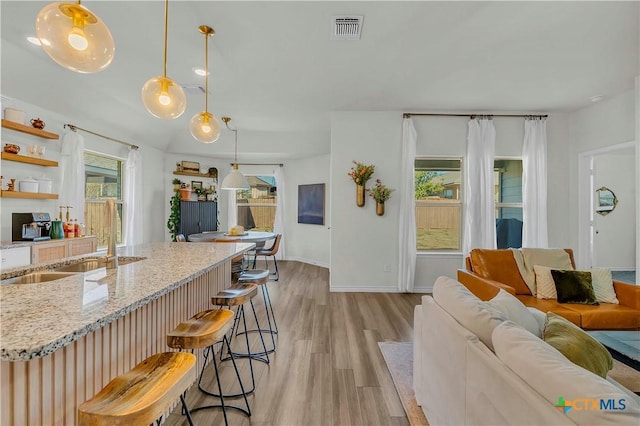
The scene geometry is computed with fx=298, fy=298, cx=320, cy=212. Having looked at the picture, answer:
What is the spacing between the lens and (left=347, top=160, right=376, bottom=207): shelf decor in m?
4.59

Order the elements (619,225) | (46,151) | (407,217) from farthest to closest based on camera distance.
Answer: (619,225) → (407,217) → (46,151)

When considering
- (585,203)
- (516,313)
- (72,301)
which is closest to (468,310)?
(516,313)

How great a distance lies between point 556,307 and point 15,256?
17.3ft

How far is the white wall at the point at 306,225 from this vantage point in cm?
684

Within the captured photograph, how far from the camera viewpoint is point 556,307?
8.92 ft

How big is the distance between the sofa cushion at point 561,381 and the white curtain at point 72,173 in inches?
199

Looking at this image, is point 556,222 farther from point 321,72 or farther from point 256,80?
point 256,80

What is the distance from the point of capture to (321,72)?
3.48 m

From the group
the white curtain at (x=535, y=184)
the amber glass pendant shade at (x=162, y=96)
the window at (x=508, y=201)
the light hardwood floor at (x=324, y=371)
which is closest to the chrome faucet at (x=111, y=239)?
the amber glass pendant shade at (x=162, y=96)

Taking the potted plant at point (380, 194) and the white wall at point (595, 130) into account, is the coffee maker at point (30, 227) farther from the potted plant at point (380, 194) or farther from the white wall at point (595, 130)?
the white wall at point (595, 130)

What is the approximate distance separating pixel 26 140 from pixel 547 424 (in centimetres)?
518

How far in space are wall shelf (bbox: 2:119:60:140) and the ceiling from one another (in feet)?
1.17

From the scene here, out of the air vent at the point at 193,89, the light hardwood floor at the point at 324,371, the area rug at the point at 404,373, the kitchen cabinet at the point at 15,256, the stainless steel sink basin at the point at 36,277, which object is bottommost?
the light hardwood floor at the point at 324,371

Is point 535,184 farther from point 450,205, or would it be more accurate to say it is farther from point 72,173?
point 72,173
